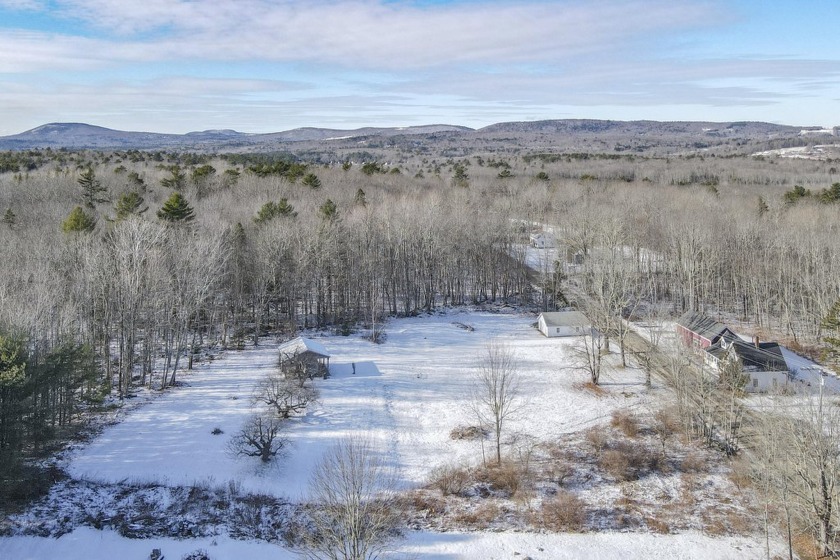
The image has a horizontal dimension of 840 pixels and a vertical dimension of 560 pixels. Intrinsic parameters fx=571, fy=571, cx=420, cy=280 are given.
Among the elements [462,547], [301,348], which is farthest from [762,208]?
[462,547]

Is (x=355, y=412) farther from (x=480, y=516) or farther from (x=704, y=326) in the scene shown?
(x=704, y=326)

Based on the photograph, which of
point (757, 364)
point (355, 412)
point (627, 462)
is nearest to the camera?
point (627, 462)

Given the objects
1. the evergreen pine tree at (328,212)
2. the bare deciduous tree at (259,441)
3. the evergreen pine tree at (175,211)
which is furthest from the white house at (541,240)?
the bare deciduous tree at (259,441)

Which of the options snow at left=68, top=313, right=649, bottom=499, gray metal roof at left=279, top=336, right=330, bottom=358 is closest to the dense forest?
snow at left=68, top=313, right=649, bottom=499

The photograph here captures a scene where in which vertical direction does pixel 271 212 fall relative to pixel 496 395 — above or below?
above

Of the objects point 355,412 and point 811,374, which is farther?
point 811,374
